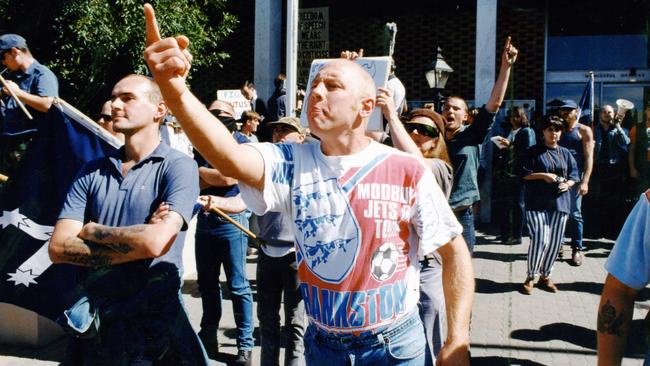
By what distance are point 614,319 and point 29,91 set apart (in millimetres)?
4773

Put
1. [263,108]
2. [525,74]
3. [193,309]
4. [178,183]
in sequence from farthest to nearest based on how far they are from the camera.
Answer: [525,74] → [263,108] → [193,309] → [178,183]

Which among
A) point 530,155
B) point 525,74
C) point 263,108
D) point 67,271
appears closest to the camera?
point 67,271

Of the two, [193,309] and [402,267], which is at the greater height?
[402,267]

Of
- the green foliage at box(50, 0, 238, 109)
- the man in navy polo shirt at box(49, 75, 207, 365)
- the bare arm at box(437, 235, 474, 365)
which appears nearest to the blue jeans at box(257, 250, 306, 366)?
the man in navy polo shirt at box(49, 75, 207, 365)

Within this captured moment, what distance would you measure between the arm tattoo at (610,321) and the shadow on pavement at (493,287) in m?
4.95

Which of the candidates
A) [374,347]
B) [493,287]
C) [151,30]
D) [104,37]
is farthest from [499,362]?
[104,37]

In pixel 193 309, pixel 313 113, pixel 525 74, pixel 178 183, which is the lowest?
pixel 193 309

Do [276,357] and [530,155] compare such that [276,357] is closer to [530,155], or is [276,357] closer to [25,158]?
[25,158]

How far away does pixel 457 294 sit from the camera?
7.82 feet

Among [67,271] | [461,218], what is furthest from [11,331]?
[461,218]

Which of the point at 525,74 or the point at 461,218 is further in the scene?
the point at 525,74

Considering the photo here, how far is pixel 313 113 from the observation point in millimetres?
2307

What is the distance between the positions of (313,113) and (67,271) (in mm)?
2387

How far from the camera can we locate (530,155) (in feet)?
24.1
